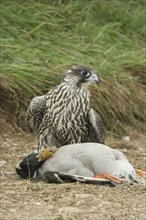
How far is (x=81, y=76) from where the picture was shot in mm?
6910

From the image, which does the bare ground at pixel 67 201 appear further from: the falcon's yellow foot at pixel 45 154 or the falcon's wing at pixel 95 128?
the falcon's wing at pixel 95 128

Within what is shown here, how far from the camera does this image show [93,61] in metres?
9.34

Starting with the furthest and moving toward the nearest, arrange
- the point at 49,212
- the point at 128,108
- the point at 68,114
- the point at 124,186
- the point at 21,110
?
the point at 128,108
the point at 21,110
the point at 68,114
the point at 124,186
the point at 49,212

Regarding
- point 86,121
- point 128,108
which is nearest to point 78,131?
point 86,121

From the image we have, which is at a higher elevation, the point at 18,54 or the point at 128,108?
the point at 18,54

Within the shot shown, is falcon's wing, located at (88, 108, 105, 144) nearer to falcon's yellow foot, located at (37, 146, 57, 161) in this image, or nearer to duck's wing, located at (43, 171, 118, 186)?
falcon's yellow foot, located at (37, 146, 57, 161)

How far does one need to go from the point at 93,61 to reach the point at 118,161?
342cm

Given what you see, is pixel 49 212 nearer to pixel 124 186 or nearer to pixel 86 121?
pixel 124 186

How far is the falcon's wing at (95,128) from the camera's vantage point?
6824 millimetres

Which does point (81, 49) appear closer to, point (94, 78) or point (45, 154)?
point (94, 78)

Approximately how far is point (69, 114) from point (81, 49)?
2957mm

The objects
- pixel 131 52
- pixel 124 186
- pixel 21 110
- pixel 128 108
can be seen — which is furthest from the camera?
pixel 131 52

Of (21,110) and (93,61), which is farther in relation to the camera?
(93,61)

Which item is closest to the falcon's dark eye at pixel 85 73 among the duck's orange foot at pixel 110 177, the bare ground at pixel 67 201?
the bare ground at pixel 67 201
